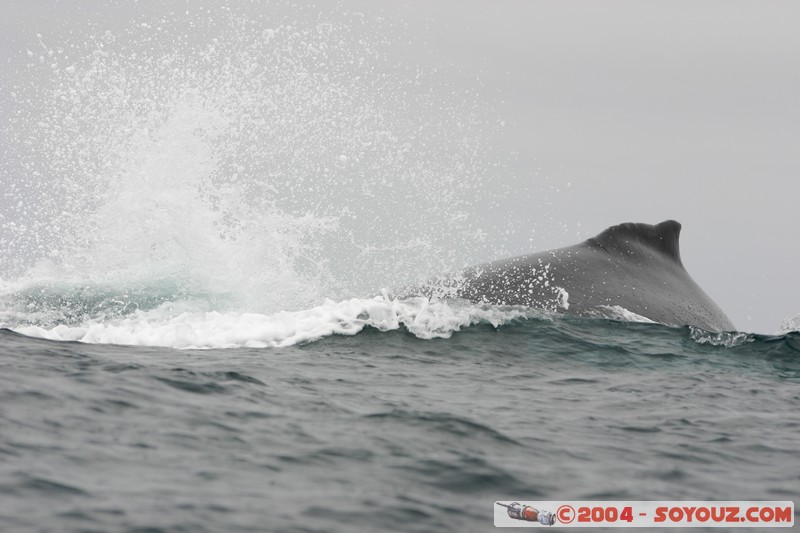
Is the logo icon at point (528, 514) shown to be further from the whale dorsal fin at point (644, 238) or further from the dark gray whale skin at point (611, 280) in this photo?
the whale dorsal fin at point (644, 238)

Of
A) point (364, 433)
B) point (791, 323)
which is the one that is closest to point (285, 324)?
point (364, 433)

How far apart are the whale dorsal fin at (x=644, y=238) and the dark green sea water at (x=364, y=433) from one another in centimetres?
430

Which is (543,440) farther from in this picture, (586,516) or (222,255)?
(222,255)

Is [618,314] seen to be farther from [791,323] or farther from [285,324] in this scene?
[791,323]

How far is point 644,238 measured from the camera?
16453mm

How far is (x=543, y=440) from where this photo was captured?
7.75m

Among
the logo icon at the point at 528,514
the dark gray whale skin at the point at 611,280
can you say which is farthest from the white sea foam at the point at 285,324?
the logo icon at the point at 528,514

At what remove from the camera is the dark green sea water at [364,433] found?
225 inches

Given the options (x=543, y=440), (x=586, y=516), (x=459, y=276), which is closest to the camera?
(x=586, y=516)

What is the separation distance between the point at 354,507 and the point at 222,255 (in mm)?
13351

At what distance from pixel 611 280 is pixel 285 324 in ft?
18.8

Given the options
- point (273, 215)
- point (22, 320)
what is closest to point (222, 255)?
point (273, 215)

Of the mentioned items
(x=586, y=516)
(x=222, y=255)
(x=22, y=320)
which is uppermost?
(x=222, y=255)

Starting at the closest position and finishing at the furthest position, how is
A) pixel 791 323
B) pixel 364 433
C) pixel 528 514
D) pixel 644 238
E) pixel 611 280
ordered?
pixel 528 514 < pixel 364 433 < pixel 611 280 < pixel 644 238 < pixel 791 323
